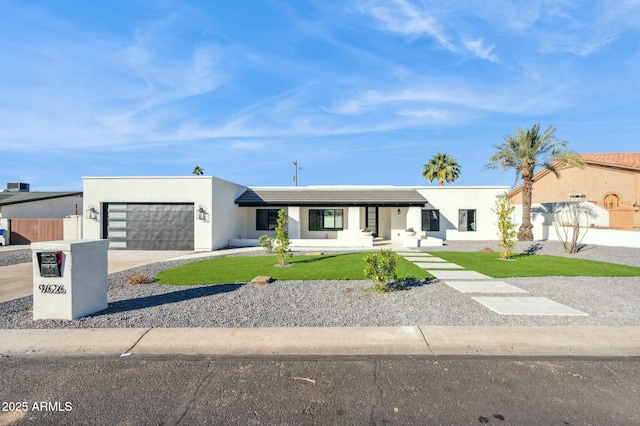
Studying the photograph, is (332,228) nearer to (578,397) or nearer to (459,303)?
(459,303)

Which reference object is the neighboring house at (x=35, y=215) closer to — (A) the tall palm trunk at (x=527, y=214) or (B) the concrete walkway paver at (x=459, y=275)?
(B) the concrete walkway paver at (x=459, y=275)

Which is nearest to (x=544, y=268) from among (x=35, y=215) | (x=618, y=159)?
(x=618, y=159)

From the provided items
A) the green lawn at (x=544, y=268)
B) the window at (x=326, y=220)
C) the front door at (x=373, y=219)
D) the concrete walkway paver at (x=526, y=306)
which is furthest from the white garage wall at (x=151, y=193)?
the concrete walkway paver at (x=526, y=306)

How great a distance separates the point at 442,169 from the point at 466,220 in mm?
16778

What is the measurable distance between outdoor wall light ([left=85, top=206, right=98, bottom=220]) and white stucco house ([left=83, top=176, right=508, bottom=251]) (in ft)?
0.13

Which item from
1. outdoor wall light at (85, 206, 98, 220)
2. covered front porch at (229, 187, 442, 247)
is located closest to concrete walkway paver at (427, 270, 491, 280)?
covered front porch at (229, 187, 442, 247)

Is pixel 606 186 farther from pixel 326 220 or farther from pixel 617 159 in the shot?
pixel 326 220

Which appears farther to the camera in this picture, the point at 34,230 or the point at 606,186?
the point at 606,186

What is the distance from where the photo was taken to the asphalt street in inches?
125

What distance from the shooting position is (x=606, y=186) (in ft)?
82.9

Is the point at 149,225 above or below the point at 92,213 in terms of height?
below

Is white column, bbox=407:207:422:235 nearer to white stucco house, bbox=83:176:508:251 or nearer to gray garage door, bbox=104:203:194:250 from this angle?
white stucco house, bbox=83:176:508:251

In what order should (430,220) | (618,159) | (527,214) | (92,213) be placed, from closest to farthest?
(92,213) → (527,214) → (430,220) → (618,159)

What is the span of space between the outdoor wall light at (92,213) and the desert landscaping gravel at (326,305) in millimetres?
11387
